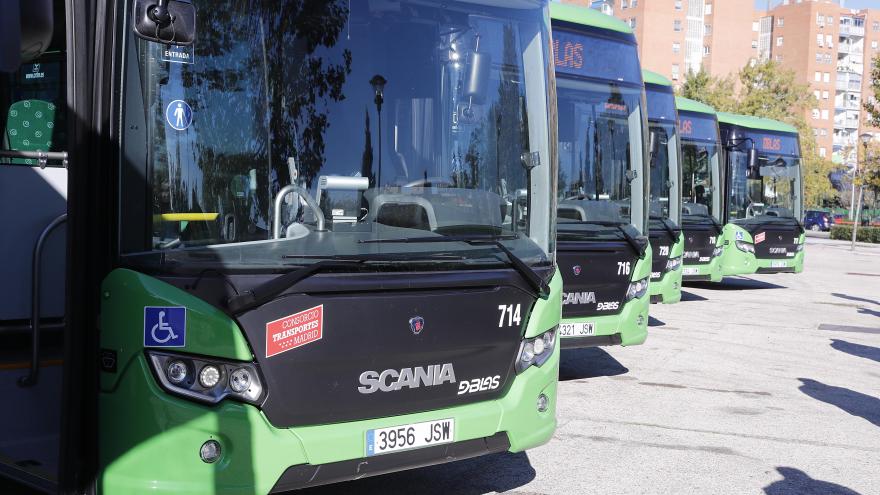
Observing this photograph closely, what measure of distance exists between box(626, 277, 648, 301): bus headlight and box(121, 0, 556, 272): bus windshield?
12.2ft

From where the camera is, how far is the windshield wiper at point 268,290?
4.01m

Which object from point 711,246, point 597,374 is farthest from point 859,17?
point 597,374

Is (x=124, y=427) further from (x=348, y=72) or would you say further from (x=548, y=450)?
(x=548, y=450)

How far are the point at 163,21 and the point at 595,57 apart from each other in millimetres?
5935

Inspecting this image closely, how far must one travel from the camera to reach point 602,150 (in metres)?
9.41

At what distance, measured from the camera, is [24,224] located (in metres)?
5.10

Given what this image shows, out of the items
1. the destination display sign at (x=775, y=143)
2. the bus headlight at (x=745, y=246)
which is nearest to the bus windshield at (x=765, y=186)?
the destination display sign at (x=775, y=143)

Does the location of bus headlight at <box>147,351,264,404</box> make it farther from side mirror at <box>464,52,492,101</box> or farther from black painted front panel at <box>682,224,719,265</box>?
black painted front panel at <box>682,224,719,265</box>

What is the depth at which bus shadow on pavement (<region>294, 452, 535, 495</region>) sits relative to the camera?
5.54 m

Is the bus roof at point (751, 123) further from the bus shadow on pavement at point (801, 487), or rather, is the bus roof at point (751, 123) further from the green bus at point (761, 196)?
the bus shadow on pavement at point (801, 487)

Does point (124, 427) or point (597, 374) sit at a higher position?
point (124, 427)

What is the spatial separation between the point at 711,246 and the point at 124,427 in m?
14.0

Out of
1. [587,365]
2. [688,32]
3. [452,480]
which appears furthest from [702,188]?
[688,32]

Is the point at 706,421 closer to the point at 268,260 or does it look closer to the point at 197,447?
the point at 268,260
